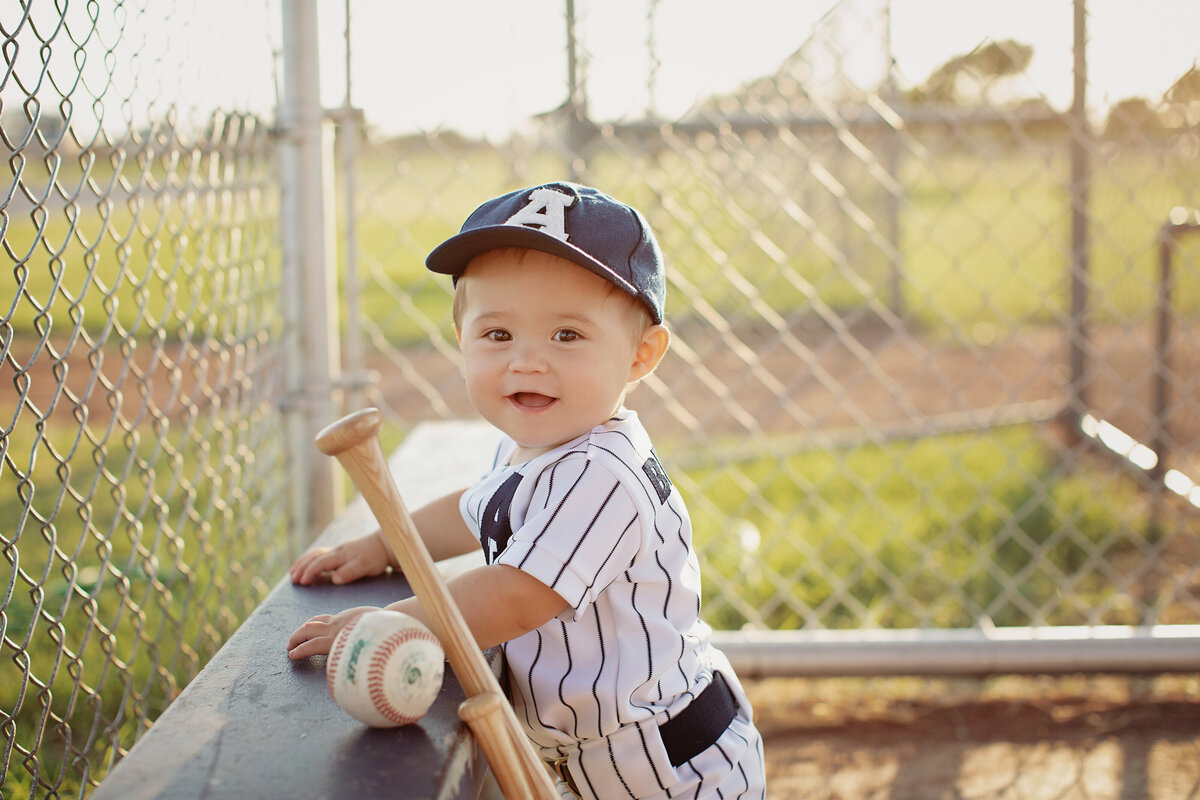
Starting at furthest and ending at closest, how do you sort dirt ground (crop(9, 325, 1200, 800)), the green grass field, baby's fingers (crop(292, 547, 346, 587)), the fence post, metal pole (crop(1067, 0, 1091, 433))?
metal pole (crop(1067, 0, 1091, 433)) → the fence post → dirt ground (crop(9, 325, 1200, 800)) → the green grass field → baby's fingers (crop(292, 547, 346, 587))

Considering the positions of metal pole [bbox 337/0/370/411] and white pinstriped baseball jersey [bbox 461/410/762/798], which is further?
metal pole [bbox 337/0/370/411]

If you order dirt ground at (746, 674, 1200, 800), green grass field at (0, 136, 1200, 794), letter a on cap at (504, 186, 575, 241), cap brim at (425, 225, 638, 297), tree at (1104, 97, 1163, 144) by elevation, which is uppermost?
tree at (1104, 97, 1163, 144)

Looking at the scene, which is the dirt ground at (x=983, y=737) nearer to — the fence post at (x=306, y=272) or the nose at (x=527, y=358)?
the fence post at (x=306, y=272)

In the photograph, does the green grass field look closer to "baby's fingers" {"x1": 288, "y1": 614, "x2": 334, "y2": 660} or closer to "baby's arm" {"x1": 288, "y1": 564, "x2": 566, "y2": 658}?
"baby's fingers" {"x1": 288, "y1": 614, "x2": 334, "y2": 660}

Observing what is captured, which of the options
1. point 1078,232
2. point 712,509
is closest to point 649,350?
point 712,509

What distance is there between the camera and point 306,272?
2.29m

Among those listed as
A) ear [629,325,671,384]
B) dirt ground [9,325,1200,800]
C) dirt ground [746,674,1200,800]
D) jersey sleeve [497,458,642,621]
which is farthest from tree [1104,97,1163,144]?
jersey sleeve [497,458,642,621]

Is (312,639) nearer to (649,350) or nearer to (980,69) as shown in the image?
(649,350)

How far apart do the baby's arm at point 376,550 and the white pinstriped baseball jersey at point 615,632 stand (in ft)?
0.84

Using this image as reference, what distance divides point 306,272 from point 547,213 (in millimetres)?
1277

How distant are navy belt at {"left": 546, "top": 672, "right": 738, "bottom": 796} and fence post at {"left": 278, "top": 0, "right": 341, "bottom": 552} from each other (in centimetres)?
120

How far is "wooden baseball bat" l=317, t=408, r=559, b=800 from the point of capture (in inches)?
36.6

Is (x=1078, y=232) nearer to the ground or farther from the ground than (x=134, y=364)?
Answer: farther from the ground

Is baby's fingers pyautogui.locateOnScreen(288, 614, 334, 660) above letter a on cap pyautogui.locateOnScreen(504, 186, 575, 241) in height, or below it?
below
